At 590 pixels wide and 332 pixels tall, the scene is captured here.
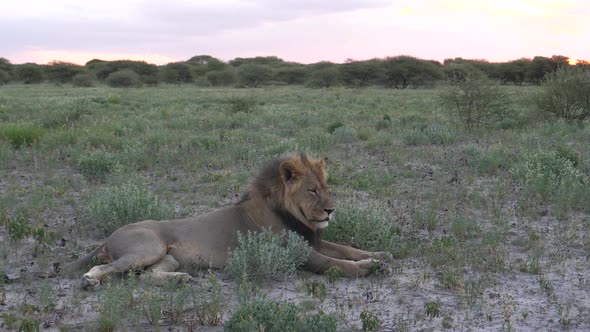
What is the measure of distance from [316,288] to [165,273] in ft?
4.56

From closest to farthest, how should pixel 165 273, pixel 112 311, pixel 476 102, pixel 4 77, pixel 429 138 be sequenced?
1. pixel 112 311
2. pixel 165 273
3. pixel 429 138
4. pixel 476 102
5. pixel 4 77

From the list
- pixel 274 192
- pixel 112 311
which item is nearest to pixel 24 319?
pixel 112 311

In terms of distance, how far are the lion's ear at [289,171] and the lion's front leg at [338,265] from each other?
74 centimetres

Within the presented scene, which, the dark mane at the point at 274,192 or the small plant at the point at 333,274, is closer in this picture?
the small plant at the point at 333,274

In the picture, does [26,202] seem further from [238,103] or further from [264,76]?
[264,76]

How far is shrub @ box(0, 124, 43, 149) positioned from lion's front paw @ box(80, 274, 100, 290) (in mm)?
8697

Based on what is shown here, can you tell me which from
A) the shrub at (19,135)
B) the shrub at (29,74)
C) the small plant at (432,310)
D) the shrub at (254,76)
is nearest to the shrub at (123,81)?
the shrub at (254,76)

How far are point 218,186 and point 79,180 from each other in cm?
238

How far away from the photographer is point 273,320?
4.63 metres

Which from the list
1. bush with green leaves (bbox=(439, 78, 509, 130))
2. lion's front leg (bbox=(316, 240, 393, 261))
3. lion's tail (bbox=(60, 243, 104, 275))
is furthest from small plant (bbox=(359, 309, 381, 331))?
bush with green leaves (bbox=(439, 78, 509, 130))

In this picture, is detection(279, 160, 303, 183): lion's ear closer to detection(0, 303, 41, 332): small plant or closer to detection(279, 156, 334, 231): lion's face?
detection(279, 156, 334, 231): lion's face

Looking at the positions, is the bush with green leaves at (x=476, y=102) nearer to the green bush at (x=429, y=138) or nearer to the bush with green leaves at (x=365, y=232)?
the green bush at (x=429, y=138)

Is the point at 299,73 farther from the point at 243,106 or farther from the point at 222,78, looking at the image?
the point at 243,106

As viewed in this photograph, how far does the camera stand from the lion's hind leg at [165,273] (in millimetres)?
5902
